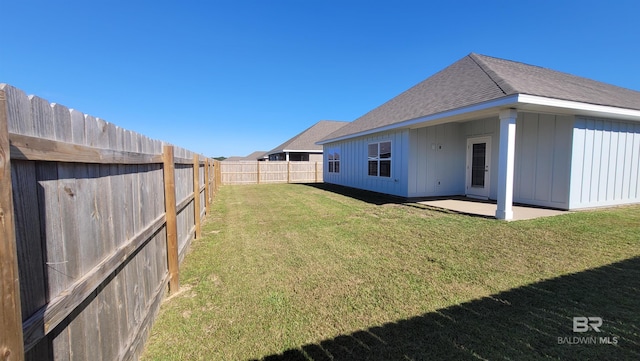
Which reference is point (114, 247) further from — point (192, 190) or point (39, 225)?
point (192, 190)

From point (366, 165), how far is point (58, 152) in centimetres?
1299

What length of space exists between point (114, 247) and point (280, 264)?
2584 millimetres

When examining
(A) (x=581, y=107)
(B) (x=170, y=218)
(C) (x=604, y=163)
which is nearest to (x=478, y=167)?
(C) (x=604, y=163)

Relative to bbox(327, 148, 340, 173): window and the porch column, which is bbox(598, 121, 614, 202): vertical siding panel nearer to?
the porch column

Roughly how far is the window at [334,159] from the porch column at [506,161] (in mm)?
11070

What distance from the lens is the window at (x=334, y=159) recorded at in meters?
17.4

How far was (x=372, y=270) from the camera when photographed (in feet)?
13.1

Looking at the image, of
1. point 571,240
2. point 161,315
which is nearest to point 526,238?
point 571,240

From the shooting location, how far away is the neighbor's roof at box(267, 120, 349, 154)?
984 inches

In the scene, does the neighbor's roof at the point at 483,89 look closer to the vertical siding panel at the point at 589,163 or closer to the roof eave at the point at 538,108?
the roof eave at the point at 538,108

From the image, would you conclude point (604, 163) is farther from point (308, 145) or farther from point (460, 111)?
point (308, 145)

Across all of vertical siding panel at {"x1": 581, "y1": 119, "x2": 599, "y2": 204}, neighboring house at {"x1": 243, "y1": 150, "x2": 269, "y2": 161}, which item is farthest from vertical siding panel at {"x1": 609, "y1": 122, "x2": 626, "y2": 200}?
neighboring house at {"x1": 243, "y1": 150, "x2": 269, "y2": 161}

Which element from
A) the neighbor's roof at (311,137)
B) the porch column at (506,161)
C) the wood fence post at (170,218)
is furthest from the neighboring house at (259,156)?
the wood fence post at (170,218)

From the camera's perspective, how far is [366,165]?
13.8 meters
